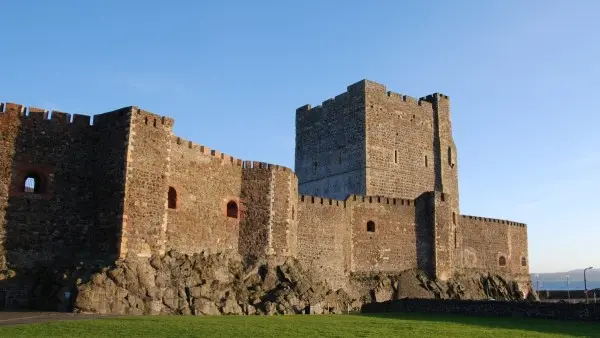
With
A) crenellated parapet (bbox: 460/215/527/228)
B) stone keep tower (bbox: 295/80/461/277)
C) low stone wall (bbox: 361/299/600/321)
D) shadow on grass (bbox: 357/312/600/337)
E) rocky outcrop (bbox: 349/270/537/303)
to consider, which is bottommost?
shadow on grass (bbox: 357/312/600/337)

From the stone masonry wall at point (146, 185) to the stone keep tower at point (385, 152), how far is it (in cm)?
1636

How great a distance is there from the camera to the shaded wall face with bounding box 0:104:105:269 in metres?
20.3

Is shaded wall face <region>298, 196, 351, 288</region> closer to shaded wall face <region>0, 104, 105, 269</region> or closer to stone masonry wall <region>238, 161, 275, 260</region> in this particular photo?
stone masonry wall <region>238, 161, 275, 260</region>

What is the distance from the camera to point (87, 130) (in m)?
21.8

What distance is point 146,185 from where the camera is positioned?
21375 millimetres

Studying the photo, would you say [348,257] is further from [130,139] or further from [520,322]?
[130,139]

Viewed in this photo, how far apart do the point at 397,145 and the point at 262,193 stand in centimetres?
1415

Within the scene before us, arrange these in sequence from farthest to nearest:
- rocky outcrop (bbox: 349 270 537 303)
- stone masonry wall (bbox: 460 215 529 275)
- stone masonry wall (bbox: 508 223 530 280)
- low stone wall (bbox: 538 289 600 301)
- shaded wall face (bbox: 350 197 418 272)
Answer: low stone wall (bbox: 538 289 600 301), stone masonry wall (bbox: 508 223 530 280), stone masonry wall (bbox: 460 215 529 275), shaded wall face (bbox: 350 197 418 272), rocky outcrop (bbox: 349 270 537 303)

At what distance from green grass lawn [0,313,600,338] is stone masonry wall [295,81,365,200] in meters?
17.6

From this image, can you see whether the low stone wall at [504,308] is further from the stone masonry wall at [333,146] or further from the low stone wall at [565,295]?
the low stone wall at [565,295]

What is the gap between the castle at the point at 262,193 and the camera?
20.7 metres

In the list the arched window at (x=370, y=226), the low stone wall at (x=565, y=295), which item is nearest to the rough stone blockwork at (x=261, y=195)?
the arched window at (x=370, y=226)

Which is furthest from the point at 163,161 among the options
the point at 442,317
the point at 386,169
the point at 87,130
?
the point at 386,169

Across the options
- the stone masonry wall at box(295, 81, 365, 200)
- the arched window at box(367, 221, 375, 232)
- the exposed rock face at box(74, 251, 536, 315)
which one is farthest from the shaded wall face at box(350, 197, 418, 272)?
the stone masonry wall at box(295, 81, 365, 200)
